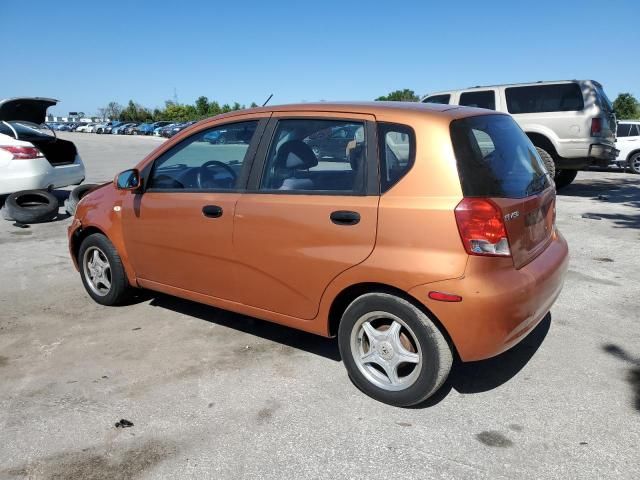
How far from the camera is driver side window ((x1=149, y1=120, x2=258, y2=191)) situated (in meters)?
3.71

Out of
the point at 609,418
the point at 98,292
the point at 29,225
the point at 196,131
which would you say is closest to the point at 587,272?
the point at 609,418

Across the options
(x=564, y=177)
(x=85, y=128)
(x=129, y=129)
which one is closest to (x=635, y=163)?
(x=564, y=177)

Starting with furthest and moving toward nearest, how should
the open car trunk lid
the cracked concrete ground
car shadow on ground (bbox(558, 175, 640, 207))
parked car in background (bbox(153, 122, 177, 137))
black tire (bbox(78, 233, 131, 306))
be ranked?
parked car in background (bbox(153, 122, 177, 137)), car shadow on ground (bbox(558, 175, 640, 207)), the open car trunk lid, black tire (bbox(78, 233, 131, 306)), the cracked concrete ground

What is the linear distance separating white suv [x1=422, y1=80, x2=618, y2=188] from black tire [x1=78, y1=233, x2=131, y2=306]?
8.09 m

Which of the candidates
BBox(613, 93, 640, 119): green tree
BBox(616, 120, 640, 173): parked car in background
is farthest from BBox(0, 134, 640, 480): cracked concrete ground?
BBox(613, 93, 640, 119): green tree

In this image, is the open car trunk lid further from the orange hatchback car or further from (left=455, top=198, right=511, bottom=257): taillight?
(left=455, top=198, right=511, bottom=257): taillight

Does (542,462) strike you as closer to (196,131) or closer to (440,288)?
(440,288)

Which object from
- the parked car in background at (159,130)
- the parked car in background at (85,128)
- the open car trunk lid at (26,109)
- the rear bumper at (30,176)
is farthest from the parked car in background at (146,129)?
the rear bumper at (30,176)

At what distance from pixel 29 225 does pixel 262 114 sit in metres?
6.41

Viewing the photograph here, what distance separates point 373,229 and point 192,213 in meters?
1.46

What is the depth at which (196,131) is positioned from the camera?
3.98 metres

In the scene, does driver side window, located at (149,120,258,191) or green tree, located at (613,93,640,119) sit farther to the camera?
green tree, located at (613,93,640,119)

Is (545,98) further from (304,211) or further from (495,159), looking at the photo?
(304,211)

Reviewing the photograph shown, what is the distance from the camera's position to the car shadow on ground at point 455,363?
11.1 ft
